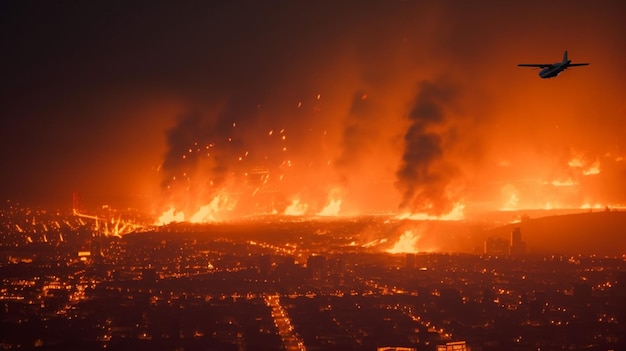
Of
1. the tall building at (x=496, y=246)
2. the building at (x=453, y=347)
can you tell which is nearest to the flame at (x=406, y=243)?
the tall building at (x=496, y=246)

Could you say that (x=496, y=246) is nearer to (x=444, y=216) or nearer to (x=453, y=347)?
(x=444, y=216)

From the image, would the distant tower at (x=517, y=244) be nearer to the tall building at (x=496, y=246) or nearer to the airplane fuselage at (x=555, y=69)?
the tall building at (x=496, y=246)

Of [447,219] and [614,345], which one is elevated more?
[447,219]

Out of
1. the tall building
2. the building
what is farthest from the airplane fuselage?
the tall building

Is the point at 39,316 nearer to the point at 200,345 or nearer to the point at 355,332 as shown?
the point at 200,345

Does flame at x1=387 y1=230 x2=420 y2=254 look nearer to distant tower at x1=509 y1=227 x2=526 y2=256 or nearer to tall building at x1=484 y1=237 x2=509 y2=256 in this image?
tall building at x1=484 y1=237 x2=509 y2=256

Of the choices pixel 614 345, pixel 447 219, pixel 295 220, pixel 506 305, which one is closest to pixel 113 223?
pixel 295 220

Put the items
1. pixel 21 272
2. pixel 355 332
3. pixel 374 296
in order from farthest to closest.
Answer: pixel 21 272
pixel 374 296
pixel 355 332
